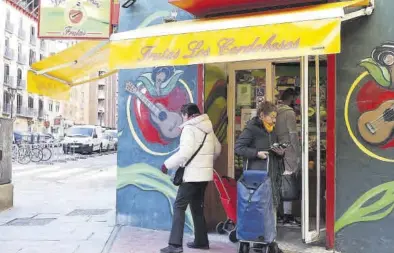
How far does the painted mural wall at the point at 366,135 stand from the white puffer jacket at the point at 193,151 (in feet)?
5.13

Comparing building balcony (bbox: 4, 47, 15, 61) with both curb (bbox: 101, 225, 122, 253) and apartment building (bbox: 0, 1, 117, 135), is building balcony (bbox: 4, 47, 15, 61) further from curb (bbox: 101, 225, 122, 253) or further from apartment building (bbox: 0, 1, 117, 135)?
curb (bbox: 101, 225, 122, 253)

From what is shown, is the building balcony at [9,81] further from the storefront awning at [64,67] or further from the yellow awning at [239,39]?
the yellow awning at [239,39]

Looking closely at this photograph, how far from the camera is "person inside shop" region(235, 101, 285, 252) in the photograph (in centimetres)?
535

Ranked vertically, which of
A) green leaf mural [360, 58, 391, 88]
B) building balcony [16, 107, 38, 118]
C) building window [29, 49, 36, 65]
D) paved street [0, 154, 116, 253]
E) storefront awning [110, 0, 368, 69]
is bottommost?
paved street [0, 154, 116, 253]

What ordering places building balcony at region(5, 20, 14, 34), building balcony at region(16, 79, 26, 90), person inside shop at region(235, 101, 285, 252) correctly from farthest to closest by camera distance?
building balcony at region(16, 79, 26, 90)
building balcony at region(5, 20, 14, 34)
person inside shop at region(235, 101, 285, 252)

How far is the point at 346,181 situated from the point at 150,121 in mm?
2990

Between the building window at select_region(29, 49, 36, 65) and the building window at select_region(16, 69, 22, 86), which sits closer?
the building window at select_region(16, 69, 22, 86)

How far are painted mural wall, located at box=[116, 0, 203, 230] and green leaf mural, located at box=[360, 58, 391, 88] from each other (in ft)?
7.59

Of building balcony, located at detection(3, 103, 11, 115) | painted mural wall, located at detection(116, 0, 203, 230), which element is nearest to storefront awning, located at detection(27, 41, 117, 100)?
painted mural wall, located at detection(116, 0, 203, 230)

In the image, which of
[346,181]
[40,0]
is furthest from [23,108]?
[346,181]

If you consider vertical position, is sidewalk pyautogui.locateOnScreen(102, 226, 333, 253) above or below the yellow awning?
below

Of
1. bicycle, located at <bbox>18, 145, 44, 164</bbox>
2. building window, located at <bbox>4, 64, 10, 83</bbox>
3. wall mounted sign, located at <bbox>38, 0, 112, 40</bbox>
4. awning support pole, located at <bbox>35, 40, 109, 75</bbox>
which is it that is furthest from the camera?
building window, located at <bbox>4, 64, 10, 83</bbox>

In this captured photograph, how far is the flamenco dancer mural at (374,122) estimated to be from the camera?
5527mm

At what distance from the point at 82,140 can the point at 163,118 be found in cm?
2513
